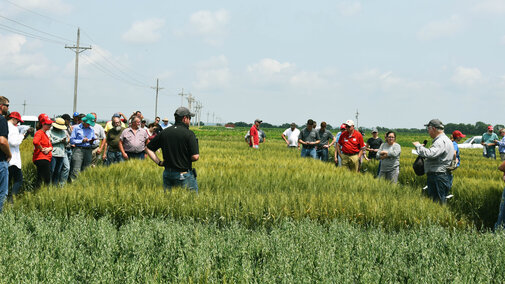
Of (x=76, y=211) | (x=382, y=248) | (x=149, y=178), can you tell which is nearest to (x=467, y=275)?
(x=382, y=248)

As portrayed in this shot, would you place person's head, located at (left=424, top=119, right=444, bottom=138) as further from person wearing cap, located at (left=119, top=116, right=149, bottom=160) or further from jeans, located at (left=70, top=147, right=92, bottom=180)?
jeans, located at (left=70, top=147, right=92, bottom=180)

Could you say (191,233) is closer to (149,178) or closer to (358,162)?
(149,178)

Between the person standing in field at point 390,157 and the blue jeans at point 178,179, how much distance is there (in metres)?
5.31

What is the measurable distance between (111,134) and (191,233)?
7801mm

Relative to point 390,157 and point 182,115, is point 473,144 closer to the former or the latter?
point 390,157

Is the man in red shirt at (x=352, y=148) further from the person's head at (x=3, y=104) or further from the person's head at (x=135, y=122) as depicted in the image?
the person's head at (x=3, y=104)

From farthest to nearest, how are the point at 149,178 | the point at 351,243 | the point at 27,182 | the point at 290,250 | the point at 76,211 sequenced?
the point at 27,182, the point at 149,178, the point at 76,211, the point at 351,243, the point at 290,250

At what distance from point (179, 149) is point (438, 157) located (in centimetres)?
500

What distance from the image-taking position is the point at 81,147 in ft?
35.6

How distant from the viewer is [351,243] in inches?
184

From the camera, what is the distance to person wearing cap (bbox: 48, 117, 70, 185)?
32.0ft

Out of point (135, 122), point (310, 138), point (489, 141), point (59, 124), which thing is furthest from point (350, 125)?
point (489, 141)

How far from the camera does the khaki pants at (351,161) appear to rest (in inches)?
476

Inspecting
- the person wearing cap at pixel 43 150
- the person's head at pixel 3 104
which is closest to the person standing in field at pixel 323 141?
the person wearing cap at pixel 43 150
